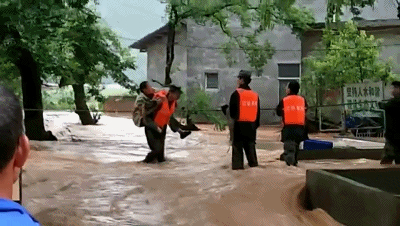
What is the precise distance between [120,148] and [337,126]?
35.9 ft

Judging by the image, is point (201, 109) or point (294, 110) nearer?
point (294, 110)

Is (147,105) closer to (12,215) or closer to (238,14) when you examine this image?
(12,215)

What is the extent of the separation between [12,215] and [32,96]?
18534 mm

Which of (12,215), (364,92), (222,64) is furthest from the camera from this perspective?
(222,64)

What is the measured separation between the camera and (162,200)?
7328 millimetres

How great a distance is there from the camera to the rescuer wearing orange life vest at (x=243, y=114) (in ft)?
30.9

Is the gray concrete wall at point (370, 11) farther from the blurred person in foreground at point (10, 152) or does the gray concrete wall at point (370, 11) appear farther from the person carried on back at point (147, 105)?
the blurred person in foreground at point (10, 152)

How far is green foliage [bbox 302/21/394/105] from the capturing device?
2123cm

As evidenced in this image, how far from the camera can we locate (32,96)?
62.9 feet

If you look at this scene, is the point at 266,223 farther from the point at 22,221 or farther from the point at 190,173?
the point at 22,221

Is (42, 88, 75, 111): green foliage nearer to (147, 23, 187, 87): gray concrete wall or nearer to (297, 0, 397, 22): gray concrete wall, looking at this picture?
(147, 23, 187, 87): gray concrete wall

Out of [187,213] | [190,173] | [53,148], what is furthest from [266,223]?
[53,148]

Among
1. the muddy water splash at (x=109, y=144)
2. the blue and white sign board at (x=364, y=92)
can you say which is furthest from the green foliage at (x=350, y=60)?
the muddy water splash at (x=109, y=144)

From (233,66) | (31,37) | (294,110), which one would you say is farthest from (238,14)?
(294,110)
